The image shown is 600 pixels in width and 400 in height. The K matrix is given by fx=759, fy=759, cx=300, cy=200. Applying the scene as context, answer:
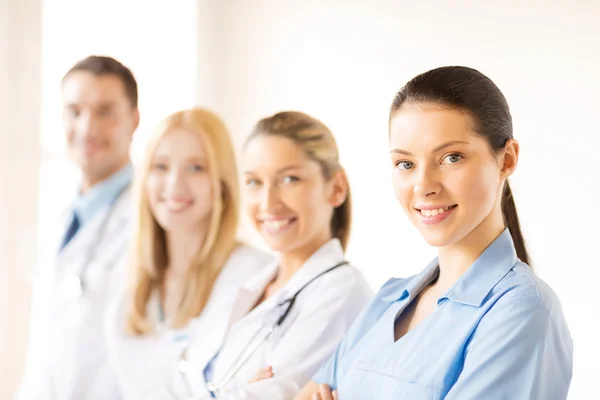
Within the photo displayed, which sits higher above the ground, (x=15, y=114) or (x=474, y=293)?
(x=15, y=114)

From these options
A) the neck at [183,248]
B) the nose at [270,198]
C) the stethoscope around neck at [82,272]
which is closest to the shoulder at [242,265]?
the neck at [183,248]

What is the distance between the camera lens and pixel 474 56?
2.20 metres

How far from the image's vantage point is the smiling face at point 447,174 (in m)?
1.21

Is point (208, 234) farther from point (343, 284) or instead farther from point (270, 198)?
point (343, 284)

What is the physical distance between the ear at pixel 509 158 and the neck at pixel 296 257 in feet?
2.33

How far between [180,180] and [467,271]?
3.64ft

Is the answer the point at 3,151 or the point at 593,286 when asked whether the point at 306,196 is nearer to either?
the point at 593,286

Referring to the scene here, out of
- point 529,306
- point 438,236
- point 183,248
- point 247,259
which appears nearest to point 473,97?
point 438,236

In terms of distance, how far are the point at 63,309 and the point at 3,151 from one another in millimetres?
1042

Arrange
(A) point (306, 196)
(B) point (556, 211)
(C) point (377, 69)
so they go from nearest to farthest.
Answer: (A) point (306, 196)
(B) point (556, 211)
(C) point (377, 69)

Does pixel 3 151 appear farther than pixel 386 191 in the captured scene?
Yes

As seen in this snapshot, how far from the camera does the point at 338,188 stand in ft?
6.10

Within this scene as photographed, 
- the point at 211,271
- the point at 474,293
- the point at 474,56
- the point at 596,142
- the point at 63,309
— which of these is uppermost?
the point at 474,56

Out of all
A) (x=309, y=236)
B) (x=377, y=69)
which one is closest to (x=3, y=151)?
(x=377, y=69)
